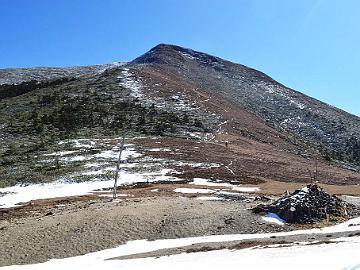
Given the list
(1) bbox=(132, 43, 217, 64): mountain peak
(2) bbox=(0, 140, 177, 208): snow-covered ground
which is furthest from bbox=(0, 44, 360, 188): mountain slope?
(1) bbox=(132, 43, 217, 64): mountain peak

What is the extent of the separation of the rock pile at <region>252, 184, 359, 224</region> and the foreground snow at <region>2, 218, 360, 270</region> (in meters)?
2.51

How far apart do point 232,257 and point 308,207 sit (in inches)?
544

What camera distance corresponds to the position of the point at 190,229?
30109 millimetres

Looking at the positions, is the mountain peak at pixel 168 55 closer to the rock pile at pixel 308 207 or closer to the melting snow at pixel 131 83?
the melting snow at pixel 131 83

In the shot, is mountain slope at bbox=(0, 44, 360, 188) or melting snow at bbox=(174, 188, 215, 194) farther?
mountain slope at bbox=(0, 44, 360, 188)

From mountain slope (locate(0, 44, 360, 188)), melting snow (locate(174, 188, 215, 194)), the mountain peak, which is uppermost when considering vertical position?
the mountain peak

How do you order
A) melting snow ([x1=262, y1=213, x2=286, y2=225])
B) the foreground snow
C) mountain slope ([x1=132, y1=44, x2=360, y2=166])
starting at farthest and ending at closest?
mountain slope ([x1=132, y1=44, x2=360, y2=166]) → melting snow ([x1=262, y1=213, x2=286, y2=225]) → the foreground snow

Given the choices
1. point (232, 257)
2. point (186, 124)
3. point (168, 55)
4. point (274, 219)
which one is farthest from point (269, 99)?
point (232, 257)

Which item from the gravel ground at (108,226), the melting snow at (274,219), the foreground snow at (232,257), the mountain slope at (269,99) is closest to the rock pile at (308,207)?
the melting snow at (274,219)

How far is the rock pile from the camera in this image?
31.9 m

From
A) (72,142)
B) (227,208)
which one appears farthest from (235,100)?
(227,208)

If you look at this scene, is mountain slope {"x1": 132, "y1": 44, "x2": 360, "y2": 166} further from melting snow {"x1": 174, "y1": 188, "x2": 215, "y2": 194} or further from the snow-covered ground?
melting snow {"x1": 174, "y1": 188, "x2": 215, "y2": 194}

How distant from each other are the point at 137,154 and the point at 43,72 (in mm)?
106706

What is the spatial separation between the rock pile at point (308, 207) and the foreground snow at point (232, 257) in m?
2.51
